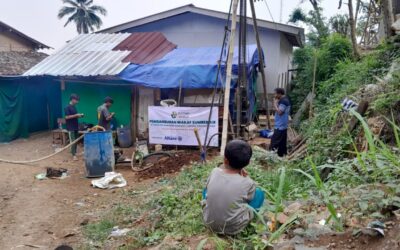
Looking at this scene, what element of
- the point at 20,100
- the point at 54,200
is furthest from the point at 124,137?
the point at 20,100

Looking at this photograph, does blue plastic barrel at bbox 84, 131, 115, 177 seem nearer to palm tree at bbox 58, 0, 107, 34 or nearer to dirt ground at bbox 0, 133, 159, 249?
dirt ground at bbox 0, 133, 159, 249

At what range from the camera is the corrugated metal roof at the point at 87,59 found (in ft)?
39.5

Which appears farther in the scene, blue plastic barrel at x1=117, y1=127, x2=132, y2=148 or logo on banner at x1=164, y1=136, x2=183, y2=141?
blue plastic barrel at x1=117, y1=127, x2=132, y2=148

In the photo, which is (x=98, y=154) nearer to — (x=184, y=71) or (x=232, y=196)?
(x=184, y=71)

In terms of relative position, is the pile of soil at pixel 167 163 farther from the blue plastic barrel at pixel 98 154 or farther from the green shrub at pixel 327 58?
the green shrub at pixel 327 58

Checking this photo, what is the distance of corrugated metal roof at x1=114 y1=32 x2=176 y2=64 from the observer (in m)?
12.5

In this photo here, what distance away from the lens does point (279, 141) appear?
8.29 metres

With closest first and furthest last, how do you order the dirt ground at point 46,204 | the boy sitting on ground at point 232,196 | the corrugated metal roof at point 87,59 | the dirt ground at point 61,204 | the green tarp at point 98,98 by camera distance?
the boy sitting on ground at point 232,196
the dirt ground at point 61,204
the dirt ground at point 46,204
the corrugated metal roof at point 87,59
the green tarp at point 98,98

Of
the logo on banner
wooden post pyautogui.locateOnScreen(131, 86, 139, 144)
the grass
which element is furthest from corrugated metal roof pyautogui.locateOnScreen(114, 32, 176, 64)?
the grass

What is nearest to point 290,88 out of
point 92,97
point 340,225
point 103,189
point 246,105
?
point 246,105

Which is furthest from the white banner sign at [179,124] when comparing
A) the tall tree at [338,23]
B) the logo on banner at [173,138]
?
the tall tree at [338,23]

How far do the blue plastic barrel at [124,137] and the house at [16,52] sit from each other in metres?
5.87

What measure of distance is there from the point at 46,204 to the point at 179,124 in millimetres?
4482

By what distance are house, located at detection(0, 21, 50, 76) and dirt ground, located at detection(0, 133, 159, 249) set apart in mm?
6558
